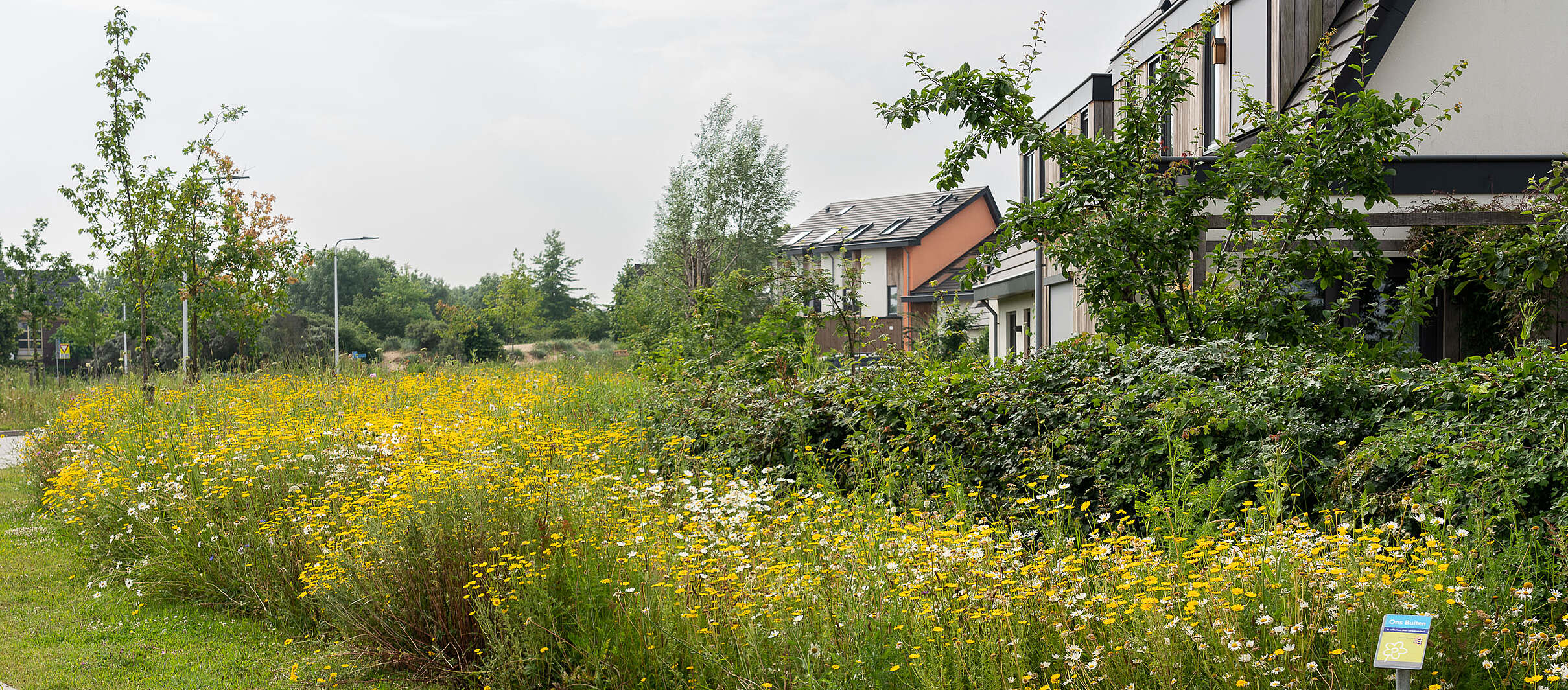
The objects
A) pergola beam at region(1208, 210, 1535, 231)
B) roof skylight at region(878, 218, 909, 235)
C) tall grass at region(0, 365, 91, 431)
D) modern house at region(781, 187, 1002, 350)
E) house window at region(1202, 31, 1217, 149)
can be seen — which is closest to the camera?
pergola beam at region(1208, 210, 1535, 231)

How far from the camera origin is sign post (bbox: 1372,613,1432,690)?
1.97m

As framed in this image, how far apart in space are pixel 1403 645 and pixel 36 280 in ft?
95.5

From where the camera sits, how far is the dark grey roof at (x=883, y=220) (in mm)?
41406

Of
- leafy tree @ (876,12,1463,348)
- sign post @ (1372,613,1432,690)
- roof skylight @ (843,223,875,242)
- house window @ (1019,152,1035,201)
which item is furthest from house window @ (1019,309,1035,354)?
roof skylight @ (843,223,875,242)

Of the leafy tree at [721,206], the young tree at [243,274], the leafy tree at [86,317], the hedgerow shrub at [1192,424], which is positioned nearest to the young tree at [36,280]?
the leafy tree at [86,317]

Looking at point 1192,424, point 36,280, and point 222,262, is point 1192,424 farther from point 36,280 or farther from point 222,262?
point 36,280

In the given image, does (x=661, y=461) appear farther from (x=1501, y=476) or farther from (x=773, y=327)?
(x=1501, y=476)

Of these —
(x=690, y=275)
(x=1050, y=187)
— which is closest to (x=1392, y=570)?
(x=1050, y=187)

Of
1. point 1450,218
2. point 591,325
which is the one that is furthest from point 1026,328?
point 591,325

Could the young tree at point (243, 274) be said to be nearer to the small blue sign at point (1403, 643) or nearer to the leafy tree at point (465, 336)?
the small blue sign at point (1403, 643)

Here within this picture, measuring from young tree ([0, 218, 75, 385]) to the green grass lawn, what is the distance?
765 inches

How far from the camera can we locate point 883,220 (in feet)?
147

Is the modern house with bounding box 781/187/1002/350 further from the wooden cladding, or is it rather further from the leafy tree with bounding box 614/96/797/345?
the wooden cladding

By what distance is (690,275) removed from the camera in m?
33.9
